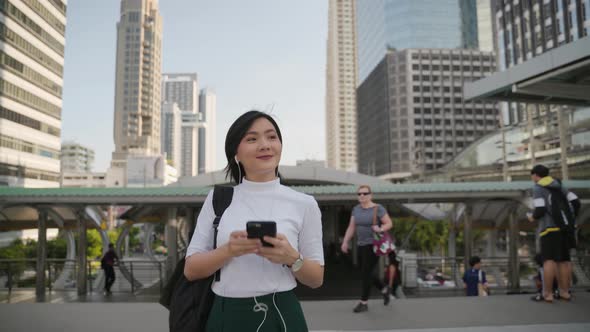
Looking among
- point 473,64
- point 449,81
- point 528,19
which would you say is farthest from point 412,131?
point 528,19

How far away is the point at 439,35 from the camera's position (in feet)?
324

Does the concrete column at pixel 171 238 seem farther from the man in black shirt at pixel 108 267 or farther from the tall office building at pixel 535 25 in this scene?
the tall office building at pixel 535 25

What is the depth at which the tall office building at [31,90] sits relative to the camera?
52.0 m

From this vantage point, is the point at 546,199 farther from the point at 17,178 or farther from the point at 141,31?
the point at 141,31

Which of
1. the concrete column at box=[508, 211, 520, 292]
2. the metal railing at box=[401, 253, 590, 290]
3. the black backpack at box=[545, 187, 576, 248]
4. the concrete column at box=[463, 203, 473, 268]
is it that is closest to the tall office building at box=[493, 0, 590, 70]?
the metal railing at box=[401, 253, 590, 290]

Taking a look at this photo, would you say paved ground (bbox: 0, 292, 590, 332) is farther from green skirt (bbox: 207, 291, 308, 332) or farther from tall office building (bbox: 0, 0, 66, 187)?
tall office building (bbox: 0, 0, 66, 187)

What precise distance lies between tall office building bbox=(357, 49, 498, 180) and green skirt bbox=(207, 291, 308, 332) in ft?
309

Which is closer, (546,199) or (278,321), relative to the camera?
(278,321)

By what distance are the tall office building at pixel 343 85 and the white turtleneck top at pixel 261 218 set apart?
17441cm

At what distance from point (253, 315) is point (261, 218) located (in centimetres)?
38

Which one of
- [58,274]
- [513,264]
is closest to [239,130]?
[513,264]

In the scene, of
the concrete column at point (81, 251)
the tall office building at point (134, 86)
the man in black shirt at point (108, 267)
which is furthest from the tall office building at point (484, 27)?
the concrete column at point (81, 251)

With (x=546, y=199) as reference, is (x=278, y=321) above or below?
below

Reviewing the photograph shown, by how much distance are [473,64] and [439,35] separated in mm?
10958
